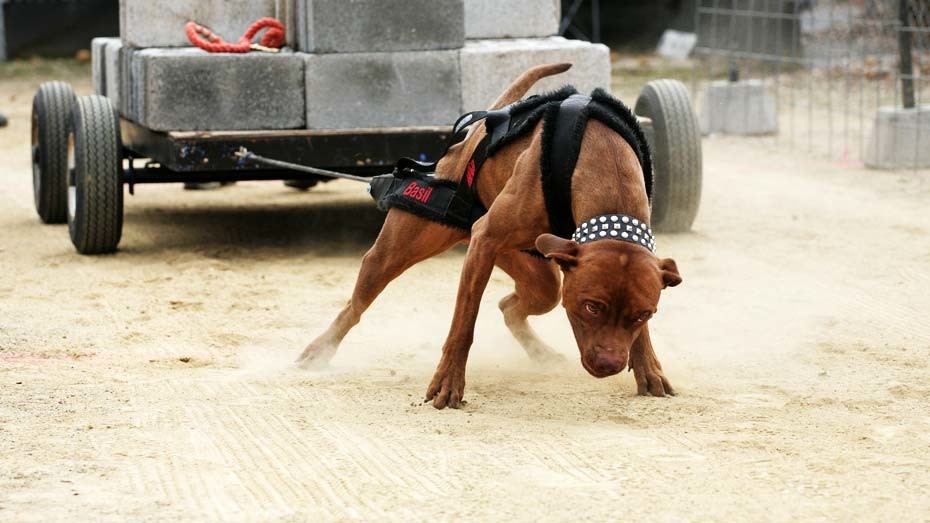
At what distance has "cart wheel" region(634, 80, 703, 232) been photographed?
9477 millimetres

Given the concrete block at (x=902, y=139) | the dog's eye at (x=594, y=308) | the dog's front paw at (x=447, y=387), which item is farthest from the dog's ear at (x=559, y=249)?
the concrete block at (x=902, y=139)

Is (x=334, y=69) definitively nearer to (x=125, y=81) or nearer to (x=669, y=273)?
(x=125, y=81)

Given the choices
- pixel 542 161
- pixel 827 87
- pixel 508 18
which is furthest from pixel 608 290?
pixel 827 87

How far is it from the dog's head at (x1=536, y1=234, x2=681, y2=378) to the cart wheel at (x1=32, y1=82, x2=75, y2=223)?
229 inches

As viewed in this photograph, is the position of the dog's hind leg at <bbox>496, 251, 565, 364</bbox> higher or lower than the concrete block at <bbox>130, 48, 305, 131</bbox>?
lower

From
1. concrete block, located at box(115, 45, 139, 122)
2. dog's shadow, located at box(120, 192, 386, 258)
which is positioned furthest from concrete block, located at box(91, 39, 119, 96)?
dog's shadow, located at box(120, 192, 386, 258)

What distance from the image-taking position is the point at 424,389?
576 centimetres

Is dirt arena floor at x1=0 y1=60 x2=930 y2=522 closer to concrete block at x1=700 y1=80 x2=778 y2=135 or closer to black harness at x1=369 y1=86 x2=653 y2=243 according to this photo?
black harness at x1=369 y1=86 x2=653 y2=243

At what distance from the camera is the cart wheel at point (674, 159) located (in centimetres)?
948

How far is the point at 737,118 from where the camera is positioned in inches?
602

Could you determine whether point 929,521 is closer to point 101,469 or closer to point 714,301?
point 101,469

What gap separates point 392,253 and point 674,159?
3931 mm

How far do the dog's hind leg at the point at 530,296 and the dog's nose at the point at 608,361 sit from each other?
134 cm

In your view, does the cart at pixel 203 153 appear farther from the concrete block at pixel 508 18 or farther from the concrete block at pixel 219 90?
the concrete block at pixel 508 18
